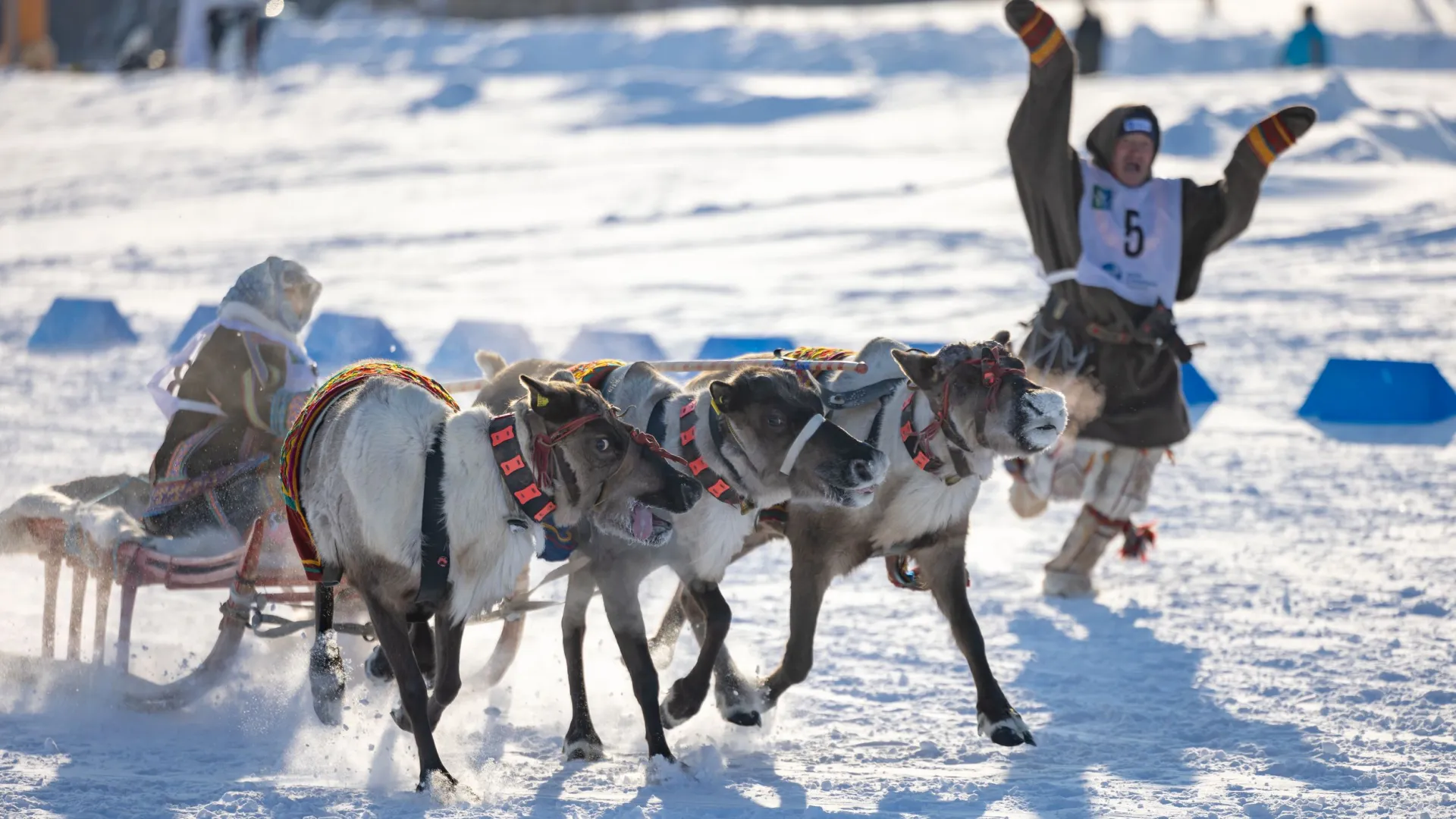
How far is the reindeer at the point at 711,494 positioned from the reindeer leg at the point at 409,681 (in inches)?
21.1

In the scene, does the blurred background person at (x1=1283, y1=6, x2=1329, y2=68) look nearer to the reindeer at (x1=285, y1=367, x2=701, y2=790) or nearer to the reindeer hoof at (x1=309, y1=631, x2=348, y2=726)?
the reindeer at (x1=285, y1=367, x2=701, y2=790)

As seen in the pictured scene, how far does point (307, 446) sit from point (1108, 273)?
11.7 ft

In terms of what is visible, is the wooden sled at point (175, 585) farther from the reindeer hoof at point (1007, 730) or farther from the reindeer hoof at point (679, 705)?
the reindeer hoof at point (1007, 730)

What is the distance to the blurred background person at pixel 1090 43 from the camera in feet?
75.7

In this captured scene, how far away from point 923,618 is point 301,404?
2.64 m

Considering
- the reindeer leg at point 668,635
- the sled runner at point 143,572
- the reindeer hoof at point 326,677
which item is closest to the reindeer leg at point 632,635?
the sled runner at point 143,572

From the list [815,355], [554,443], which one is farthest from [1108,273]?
[554,443]

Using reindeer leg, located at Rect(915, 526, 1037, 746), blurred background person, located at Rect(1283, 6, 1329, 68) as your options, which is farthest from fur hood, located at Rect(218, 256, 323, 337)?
blurred background person, located at Rect(1283, 6, 1329, 68)

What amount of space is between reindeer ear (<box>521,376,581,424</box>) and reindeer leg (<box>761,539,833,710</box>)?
1152mm

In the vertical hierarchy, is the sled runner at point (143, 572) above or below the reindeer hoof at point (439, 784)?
above

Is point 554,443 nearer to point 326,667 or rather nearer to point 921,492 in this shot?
point 326,667

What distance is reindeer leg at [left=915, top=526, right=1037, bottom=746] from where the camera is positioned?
5.29 meters

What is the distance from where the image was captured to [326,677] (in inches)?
198

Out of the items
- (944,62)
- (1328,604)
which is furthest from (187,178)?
(1328,604)
